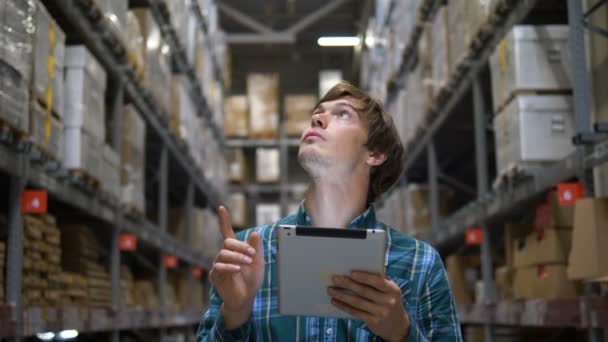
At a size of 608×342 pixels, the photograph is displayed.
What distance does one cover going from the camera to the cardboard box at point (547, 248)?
540 cm

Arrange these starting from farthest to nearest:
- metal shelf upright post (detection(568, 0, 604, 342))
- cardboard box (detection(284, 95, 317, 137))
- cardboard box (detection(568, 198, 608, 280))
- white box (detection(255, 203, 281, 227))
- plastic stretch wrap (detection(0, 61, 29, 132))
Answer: white box (detection(255, 203, 281, 227)), cardboard box (detection(284, 95, 317, 137)), metal shelf upright post (detection(568, 0, 604, 342)), plastic stretch wrap (detection(0, 61, 29, 132)), cardboard box (detection(568, 198, 608, 280))

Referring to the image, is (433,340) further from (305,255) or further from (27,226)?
(27,226)

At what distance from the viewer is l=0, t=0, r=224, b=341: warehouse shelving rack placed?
4.61 meters

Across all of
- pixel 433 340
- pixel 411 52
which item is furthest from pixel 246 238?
pixel 411 52

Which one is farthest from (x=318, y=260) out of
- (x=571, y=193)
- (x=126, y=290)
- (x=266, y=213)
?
(x=266, y=213)

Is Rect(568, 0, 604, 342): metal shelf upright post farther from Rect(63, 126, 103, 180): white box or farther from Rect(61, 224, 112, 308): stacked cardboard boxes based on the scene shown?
Rect(61, 224, 112, 308): stacked cardboard boxes

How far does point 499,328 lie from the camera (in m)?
7.88

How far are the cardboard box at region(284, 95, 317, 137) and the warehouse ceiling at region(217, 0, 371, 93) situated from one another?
1159mm

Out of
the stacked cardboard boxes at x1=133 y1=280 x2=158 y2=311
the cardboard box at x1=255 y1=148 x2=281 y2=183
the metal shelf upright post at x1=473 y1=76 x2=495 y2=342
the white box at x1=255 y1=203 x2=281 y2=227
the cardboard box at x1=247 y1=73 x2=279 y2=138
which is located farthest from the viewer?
the cardboard box at x1=255 y1=148 x2=281 y2=183

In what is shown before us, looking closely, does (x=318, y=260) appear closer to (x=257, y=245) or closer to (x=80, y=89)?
(x=257, y=245)

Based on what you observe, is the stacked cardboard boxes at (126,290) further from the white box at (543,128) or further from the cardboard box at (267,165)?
the cardboard box at (267,165)

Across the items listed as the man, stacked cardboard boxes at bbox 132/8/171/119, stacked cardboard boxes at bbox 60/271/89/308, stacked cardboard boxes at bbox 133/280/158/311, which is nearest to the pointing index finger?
the man

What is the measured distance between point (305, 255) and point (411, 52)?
842cm

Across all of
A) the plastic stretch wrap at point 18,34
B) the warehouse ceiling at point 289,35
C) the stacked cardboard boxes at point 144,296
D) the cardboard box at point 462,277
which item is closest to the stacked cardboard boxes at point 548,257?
the cardboard box at point 462,277
